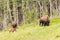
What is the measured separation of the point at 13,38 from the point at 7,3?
156 feet

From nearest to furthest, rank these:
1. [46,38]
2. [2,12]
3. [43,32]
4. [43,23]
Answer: [46,38] < [43,32] < [43,23] < [2,12]

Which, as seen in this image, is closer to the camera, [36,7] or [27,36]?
[27,36]

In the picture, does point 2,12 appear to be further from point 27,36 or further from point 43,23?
point 27,36

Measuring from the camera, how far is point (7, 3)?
60.7 metres

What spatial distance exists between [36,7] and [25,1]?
3.36 metres

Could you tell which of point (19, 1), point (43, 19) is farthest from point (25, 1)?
point (43, 19)

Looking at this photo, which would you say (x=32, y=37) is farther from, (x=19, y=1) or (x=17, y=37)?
(x=19, y=1)

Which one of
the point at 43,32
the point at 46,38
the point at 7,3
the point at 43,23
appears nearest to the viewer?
the point at 46,38

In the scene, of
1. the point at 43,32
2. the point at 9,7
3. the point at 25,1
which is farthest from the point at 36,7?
the point at 43,32

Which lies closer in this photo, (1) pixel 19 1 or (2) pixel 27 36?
(2) pixel 27 36

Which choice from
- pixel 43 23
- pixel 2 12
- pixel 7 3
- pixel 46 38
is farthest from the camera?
pixel 2 12

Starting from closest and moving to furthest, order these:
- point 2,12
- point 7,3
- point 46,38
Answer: point 46,38
point 7,3
point 2,12

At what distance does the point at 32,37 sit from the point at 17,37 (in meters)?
0.94

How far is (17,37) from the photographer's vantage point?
14.0 m
